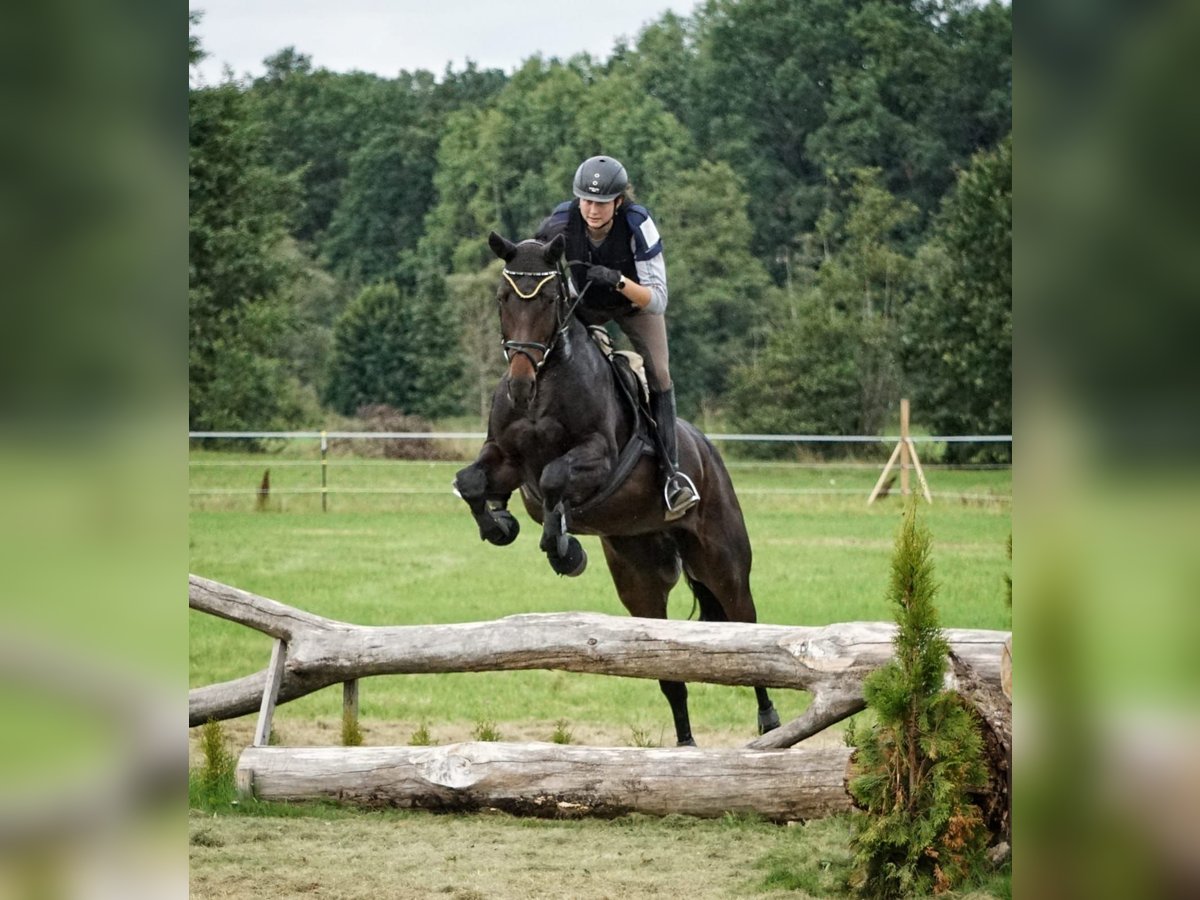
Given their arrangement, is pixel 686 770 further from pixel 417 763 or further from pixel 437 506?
pixel 437 506

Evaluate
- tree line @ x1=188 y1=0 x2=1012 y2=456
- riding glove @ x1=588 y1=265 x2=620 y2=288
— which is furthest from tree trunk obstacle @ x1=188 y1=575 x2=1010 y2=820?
tree line @ x1=188 y1=0 x2=1012 y2=456

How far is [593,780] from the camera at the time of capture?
412 centimetres

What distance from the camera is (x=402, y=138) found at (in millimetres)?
25234

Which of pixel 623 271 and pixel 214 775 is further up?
pixel 623 271

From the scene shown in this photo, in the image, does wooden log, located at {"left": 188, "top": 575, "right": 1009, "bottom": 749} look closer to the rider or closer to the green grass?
the rider

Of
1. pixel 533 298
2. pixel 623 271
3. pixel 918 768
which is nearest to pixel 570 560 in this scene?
pixel 533 298

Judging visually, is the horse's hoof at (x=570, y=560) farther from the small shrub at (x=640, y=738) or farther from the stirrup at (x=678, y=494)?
the small shrub at (x=640, y=738)

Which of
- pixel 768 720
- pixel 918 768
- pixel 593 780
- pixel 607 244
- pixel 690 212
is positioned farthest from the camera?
pixel 690 212

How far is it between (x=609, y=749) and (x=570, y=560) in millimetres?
761

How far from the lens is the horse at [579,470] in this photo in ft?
14.3

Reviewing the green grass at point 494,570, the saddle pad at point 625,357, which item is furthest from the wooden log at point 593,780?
the green grass at point 494,570

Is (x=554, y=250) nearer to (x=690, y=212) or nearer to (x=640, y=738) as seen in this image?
(x=640, y=738)
